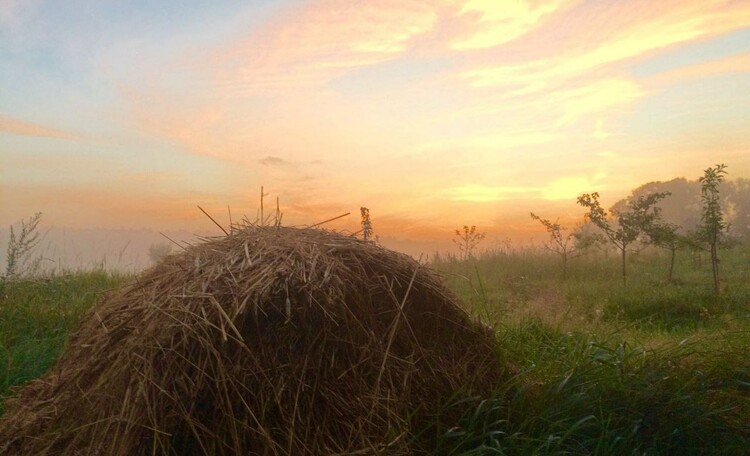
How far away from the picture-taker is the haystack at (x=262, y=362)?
120 inches

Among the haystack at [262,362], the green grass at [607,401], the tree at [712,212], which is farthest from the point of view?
the tree at [712,212]

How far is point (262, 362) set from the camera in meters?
3.15

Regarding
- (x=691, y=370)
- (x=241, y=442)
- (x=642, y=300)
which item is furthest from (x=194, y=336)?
(x=642, y=300)

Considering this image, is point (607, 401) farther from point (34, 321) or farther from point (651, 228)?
point (651, 228)

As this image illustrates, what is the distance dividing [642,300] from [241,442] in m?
9.54

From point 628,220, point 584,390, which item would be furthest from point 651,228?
point 584,390

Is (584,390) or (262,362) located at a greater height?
(262,362)

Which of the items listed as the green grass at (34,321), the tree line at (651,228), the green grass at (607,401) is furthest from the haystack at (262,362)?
the tree line at (651,228)

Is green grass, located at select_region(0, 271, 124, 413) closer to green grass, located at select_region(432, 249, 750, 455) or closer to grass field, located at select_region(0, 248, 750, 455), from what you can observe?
grass field, located at select_region(0, 248, 750, 455)

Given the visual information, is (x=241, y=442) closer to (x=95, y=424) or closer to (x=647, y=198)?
(x=95, y=424)

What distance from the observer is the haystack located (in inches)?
120

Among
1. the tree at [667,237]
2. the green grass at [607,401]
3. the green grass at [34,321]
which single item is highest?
the tree at [667,237]

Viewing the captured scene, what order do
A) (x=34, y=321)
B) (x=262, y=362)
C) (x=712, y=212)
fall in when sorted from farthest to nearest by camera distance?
(x=712, y=212), (x=34, y=321), (x=262, y=362)

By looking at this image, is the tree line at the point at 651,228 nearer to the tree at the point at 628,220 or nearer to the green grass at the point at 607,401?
the tree at the point at 628,220
